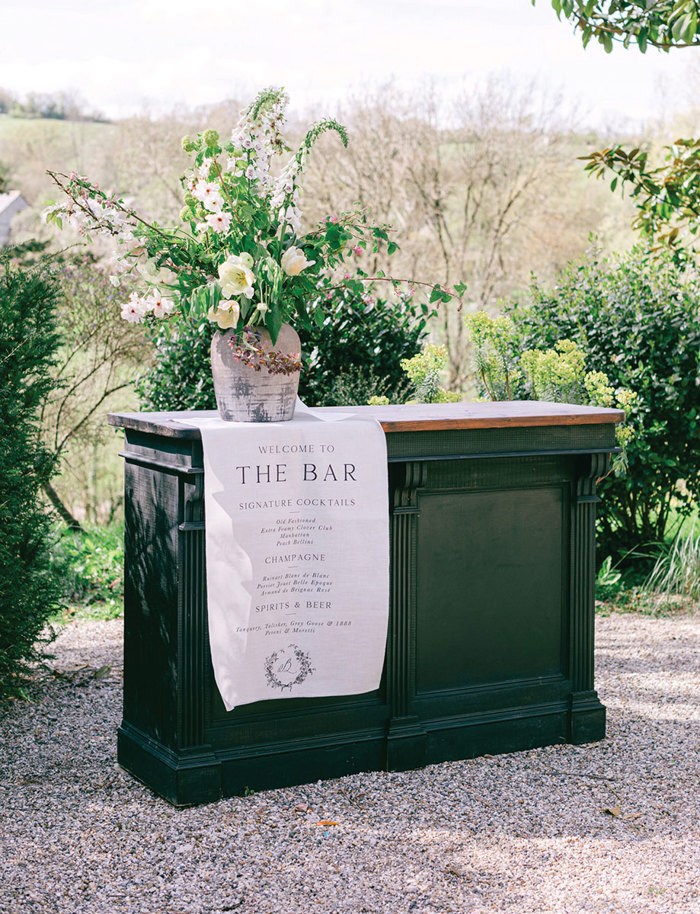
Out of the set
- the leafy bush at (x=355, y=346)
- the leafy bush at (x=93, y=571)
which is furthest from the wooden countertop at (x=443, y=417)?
the leafy bush at (x=93, y=571)

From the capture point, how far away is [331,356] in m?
6.25

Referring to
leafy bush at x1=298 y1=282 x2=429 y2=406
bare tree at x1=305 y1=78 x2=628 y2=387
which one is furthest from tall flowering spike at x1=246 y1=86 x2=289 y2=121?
bare tree at x1=305 y1=78 x2=628 y2=387

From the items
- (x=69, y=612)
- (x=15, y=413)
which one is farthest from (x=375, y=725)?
(x=69, y=612)

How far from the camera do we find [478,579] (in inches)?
146

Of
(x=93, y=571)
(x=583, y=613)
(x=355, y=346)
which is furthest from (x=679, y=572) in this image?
(x=93, y=571)

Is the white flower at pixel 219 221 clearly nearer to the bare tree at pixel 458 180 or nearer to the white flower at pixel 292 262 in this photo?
the white flower at pixel 292 262

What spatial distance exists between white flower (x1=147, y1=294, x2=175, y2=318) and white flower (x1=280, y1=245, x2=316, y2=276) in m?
0.46

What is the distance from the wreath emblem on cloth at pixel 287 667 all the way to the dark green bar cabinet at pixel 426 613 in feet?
0.37

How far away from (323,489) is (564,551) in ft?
3.65

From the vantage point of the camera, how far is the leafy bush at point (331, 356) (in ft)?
20.3

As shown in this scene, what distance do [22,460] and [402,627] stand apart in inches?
68.6

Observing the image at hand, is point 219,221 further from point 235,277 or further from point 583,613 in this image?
point 583,613

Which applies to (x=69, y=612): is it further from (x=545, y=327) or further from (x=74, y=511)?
(x=545, y=327)

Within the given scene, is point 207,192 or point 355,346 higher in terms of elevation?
point 207,192
